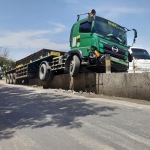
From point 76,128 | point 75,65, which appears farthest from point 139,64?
point 76,128

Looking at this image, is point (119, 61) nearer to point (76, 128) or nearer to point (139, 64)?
point (139, 64)

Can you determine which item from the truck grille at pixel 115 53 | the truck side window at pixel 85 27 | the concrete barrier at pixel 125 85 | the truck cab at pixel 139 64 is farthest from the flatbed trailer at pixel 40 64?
the truck cab at pixel 139 64

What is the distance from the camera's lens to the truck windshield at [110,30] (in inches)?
335

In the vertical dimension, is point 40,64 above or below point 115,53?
below

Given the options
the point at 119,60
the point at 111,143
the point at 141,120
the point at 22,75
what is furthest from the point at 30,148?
the point at 22,75

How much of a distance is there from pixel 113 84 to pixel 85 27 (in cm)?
271

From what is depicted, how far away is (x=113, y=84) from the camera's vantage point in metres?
8.32

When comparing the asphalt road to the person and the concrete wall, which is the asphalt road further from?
the person

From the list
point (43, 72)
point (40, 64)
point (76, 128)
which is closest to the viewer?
point (76, 128)

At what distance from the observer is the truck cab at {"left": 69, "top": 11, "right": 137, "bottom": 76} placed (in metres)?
8.41

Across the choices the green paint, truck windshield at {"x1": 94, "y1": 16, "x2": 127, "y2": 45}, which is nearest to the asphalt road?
the green paint

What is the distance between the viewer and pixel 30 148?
3.24 m

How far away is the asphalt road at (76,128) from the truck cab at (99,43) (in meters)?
3.05

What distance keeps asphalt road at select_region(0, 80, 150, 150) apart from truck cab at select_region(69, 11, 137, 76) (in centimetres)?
305
